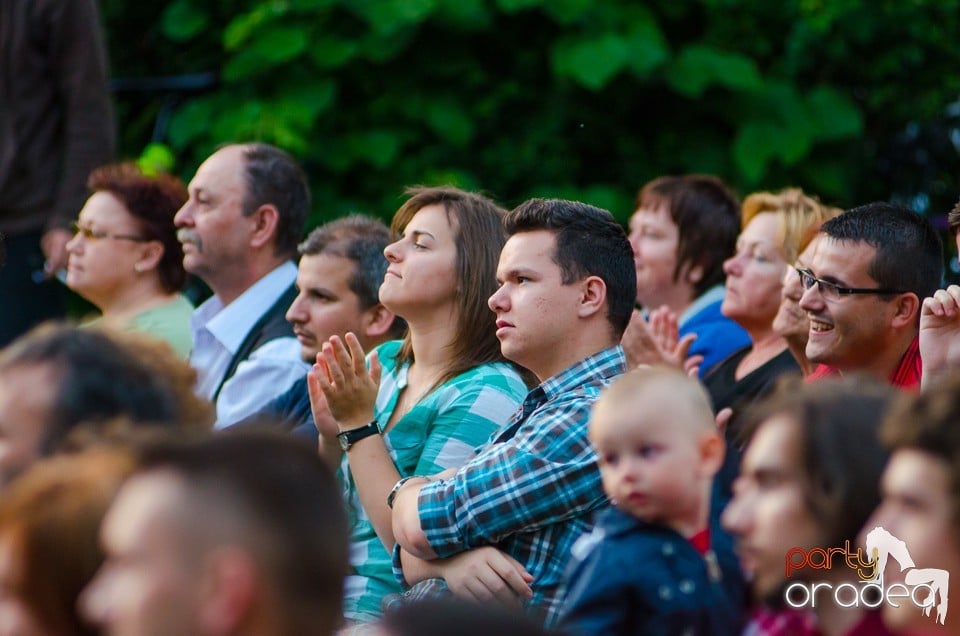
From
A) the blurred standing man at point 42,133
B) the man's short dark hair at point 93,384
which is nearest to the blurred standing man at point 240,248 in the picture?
the blurred standing man at point 42,133

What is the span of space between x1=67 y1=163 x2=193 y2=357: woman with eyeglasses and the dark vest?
0.46 metres

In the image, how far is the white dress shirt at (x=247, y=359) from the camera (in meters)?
4.20

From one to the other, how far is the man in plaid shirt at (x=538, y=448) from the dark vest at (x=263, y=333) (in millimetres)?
1346

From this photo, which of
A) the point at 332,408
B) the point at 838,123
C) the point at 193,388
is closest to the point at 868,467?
the point at 193,388

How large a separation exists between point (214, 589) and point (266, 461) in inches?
8.0

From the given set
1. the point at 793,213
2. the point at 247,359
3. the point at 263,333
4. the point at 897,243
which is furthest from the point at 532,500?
the point at 793,213

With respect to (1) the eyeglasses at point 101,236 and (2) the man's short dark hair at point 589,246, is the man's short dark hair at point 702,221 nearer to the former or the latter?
(2) the man's short dark hair at point 589,246

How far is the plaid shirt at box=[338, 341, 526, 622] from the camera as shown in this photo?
3344 millimetres

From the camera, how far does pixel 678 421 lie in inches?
88.3

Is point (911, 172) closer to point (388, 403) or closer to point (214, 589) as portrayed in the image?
point (388, 403)

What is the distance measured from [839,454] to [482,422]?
1434 mm

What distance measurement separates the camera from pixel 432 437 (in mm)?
3387

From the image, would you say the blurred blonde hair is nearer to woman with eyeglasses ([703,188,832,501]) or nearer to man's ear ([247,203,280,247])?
woman with eyeglasses ([703,188,832,501])

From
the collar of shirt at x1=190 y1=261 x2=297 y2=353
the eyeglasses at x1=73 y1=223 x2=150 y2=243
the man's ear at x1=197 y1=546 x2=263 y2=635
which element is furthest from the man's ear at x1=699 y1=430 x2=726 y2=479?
the eyeglasses at x1=73 y1=223 x2=150 y2=243
